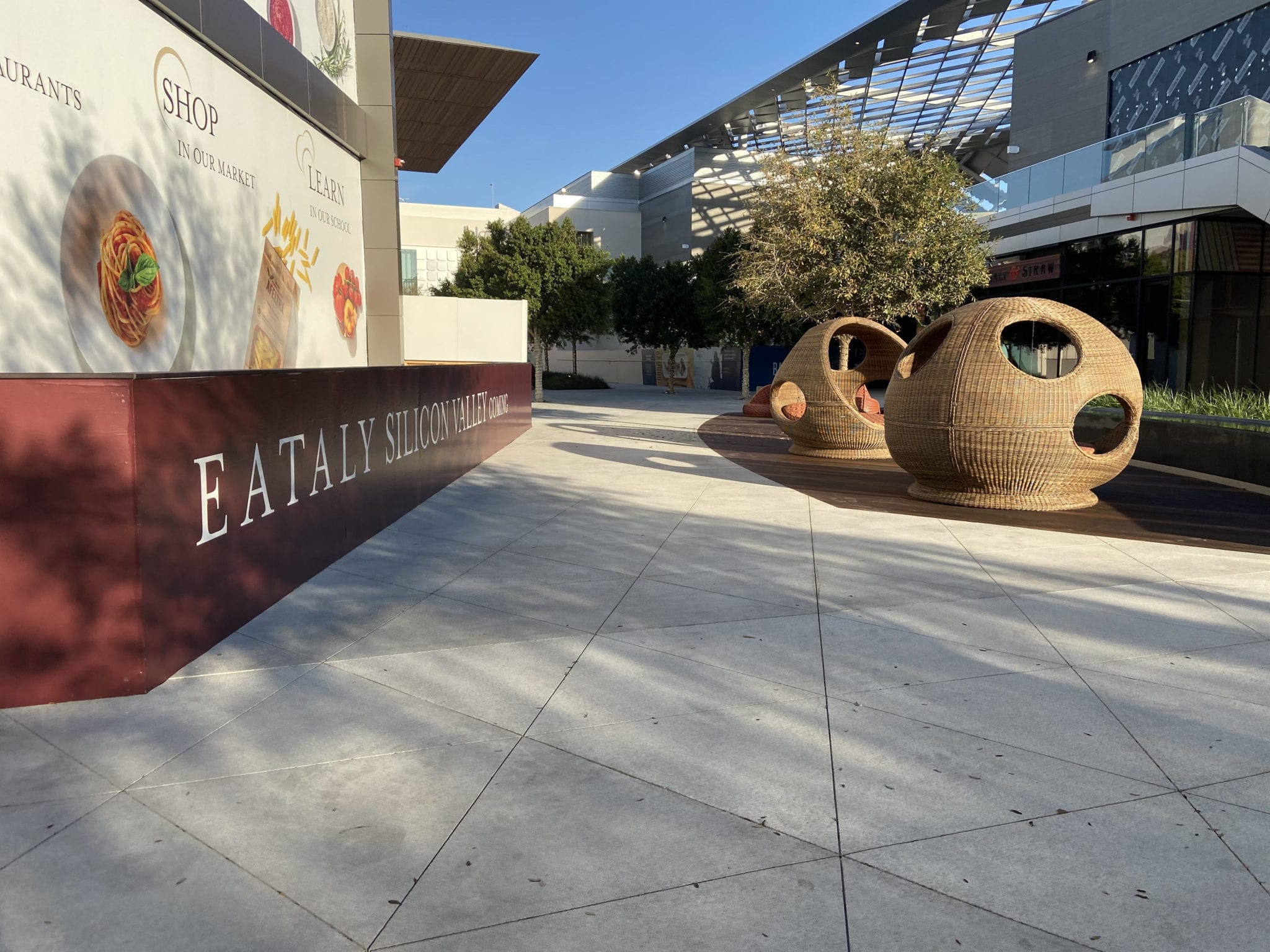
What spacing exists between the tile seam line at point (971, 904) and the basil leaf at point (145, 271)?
9216 millimetres

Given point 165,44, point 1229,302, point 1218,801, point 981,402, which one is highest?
point 165,44

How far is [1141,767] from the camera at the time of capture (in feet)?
11.6

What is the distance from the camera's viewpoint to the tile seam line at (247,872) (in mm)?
2551

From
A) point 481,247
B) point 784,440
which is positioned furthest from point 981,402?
point 481,247

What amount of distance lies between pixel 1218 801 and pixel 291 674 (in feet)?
13.1

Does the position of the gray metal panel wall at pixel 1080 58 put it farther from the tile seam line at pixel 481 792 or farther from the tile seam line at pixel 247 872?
the tile seam line at pixel 247 872

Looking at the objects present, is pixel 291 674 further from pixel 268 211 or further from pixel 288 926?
pixel 268 211

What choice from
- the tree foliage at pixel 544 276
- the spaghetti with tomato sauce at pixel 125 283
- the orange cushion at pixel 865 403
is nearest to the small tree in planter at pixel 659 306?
the tree foliage at pixel 544 276

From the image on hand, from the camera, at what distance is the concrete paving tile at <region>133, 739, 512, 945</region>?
2.75 meters

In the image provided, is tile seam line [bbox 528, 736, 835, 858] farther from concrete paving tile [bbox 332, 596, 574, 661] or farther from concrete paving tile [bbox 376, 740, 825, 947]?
concrete paving tile [bbox 332, 596, 574, 661]

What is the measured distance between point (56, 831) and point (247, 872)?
76 centimetres

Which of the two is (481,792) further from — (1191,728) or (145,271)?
(145,271)

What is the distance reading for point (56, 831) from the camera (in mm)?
3051

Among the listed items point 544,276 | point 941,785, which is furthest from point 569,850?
point 544,276
